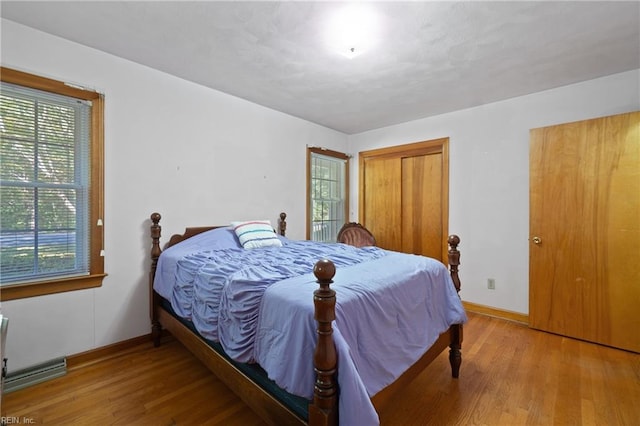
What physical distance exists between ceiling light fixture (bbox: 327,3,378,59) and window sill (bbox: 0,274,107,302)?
2.58 metres

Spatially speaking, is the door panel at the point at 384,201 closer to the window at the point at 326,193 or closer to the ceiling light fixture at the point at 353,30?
the window at the point at 326,193

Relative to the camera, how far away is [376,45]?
2.06 metres

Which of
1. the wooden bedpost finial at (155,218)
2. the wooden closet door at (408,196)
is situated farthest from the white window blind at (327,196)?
the wooden bedpost finial at (155,218)

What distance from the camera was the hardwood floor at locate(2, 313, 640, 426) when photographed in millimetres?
1587

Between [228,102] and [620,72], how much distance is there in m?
3.77

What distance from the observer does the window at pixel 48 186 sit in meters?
1.86

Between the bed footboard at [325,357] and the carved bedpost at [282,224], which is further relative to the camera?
the carved bedpost at [282,224]

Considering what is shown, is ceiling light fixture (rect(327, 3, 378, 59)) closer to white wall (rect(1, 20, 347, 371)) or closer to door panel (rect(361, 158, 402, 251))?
white wall (rect(1, 20, 347, 371))

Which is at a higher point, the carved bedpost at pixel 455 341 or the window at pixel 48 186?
the window at pixel 48 186

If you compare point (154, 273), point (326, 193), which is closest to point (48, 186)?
point (154, 273)

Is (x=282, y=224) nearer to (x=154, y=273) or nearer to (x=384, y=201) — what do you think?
(x=154, y=273)

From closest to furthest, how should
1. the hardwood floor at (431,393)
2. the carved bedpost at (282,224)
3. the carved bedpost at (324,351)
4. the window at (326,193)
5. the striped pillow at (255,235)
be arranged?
the carved bedpost at (324,351) < the hardwood floor at (431,393) < the striped pillow at (255,235) < the carved bedpost at (282,224) < the window at (326,193)

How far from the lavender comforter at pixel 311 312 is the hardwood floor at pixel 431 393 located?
1.45 feet

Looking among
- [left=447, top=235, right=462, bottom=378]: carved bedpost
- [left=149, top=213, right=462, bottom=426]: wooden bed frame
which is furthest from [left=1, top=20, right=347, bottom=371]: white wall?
[left=447, top=235, right=462, bottom=378]: carved bedpost
